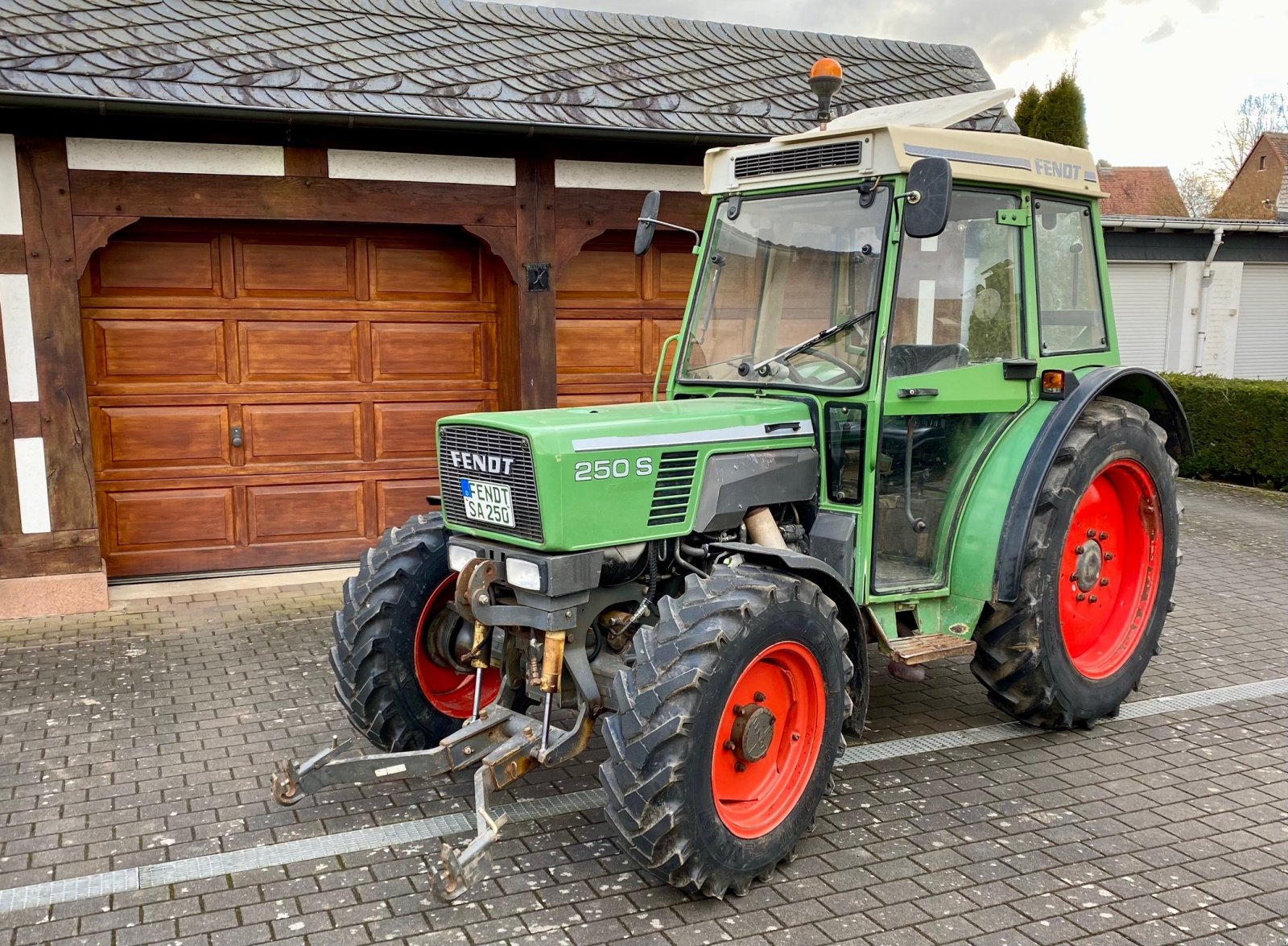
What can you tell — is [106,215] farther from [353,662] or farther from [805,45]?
[805,45]

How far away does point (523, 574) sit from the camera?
3.80 meters

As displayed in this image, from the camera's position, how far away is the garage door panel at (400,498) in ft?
26.8

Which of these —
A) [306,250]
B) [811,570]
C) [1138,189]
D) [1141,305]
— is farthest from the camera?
[1138,189]

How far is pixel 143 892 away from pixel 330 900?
24.3 inches

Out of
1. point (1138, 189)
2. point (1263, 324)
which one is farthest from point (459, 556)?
point (1138, 189)

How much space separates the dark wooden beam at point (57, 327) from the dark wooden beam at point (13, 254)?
0.11ft

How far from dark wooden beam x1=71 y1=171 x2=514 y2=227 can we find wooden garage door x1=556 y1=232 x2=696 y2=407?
0.91 m

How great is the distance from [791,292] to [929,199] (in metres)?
0.81

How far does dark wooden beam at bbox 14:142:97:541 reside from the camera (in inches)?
265

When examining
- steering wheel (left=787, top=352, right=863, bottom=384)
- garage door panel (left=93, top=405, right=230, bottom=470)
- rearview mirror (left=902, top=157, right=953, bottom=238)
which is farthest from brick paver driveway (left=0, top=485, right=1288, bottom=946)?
rearview mirror (left=902, top=157, right=953, bottom=238)

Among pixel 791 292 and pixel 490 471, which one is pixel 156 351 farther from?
pixel 791 292

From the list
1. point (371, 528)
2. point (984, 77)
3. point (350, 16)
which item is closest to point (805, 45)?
point (984, 77)

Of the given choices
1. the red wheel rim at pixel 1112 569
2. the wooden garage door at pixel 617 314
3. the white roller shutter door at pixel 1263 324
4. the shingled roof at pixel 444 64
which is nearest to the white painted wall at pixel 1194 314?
the white roller shutter door at pixel 1263 324

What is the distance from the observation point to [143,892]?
363 cm
